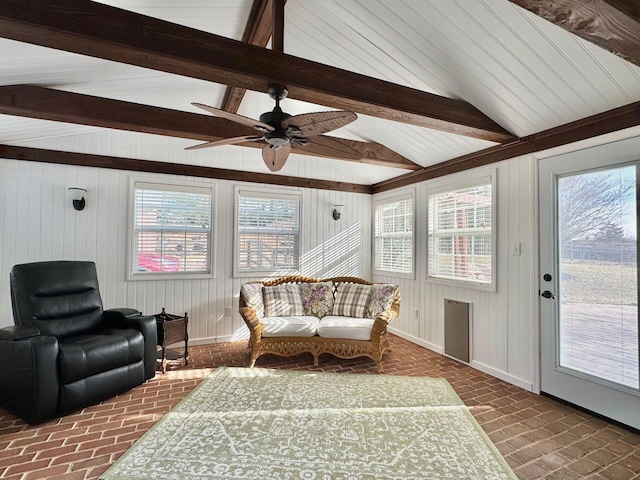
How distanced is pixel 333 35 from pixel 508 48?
133cm

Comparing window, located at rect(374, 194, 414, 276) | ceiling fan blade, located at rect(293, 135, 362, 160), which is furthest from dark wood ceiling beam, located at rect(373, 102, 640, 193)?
ceiling fan blade, located at rect(293, 135, 362, 160)

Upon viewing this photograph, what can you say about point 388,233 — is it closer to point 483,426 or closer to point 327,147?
point 327,147

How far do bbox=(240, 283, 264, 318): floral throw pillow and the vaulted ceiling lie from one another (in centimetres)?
187

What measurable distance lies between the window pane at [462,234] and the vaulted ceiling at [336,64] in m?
0.48

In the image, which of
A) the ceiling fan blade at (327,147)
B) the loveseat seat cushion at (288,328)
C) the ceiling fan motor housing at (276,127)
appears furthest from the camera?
the loveseat seat cushion at (288,328)

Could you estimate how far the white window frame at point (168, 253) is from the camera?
420 cm

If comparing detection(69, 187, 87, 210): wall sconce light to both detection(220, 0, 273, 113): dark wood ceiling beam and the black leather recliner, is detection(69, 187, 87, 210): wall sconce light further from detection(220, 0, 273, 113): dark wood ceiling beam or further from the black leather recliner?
detection(220, 0, 273, 113): dark wood ceiling beam

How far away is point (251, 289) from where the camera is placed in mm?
4148

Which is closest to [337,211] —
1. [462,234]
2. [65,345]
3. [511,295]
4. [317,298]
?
[317,298]

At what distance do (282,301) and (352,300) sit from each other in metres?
0.90

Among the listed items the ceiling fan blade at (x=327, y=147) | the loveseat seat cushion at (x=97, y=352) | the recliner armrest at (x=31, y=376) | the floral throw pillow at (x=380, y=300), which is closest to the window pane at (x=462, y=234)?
the floral throw pillow at (x=380, y=300)

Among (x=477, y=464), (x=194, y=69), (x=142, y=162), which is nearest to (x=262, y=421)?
(x=477, y=464)

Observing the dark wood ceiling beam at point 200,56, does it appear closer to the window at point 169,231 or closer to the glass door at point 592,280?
the glass door at point 592,280

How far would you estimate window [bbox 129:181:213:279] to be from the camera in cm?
427
